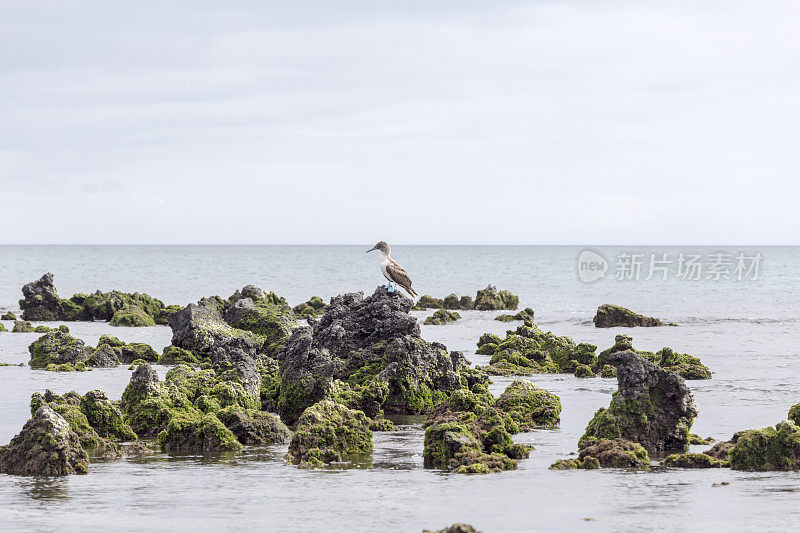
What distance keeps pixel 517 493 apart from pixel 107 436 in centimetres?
979

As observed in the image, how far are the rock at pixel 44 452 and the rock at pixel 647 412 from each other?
10.0 m

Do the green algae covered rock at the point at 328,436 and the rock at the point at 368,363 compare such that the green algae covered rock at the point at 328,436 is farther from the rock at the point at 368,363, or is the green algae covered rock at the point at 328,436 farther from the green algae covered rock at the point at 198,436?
the rock at the point at 368,363

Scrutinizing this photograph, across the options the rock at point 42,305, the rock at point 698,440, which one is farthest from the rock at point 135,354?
the rock at point 42,305

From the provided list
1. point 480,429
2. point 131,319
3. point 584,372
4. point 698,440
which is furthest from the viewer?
point 131,319

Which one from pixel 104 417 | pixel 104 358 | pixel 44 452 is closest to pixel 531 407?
pixel 104 417

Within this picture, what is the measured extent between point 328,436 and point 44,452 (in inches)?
209

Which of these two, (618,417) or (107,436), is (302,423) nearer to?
(107,436)

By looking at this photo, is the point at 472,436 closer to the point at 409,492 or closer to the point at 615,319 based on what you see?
the point at 409,492

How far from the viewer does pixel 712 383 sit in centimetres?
3136

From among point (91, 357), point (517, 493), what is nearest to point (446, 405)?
point (517, 493)

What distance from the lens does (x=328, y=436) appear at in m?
19.4

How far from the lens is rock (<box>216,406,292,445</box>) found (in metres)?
21.3

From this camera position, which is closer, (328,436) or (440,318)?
(328,436)

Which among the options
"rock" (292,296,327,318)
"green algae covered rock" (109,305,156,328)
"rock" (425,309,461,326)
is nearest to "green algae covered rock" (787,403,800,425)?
"rock" (425,309,461,326)
